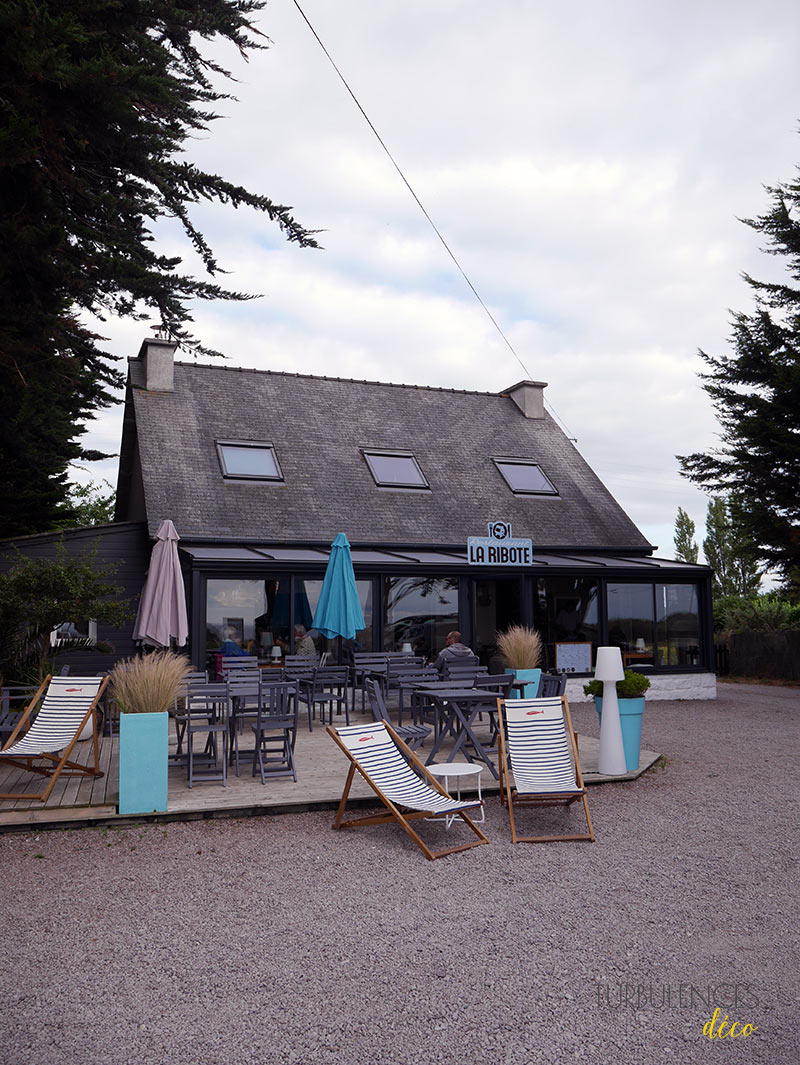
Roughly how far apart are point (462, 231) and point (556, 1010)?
30.1ft

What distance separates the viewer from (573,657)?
565 inches

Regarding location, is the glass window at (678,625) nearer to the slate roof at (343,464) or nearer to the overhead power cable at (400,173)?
the slate roof at (343,464)

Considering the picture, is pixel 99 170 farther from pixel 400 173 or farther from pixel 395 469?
pixel 395 469

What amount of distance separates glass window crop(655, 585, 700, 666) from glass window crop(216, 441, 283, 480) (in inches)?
285

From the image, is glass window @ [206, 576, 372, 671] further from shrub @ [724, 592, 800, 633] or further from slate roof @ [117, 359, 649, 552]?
shrub @ [724, 592, 800, 633]

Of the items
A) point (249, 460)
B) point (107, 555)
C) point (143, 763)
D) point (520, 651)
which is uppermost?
point (249, 460)

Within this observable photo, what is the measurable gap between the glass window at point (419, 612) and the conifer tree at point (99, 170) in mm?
7025

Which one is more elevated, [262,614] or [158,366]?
[158,366]

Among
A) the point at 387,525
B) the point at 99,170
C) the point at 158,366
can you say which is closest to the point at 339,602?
the point at 387,525

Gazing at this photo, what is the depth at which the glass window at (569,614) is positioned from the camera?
1443 cm

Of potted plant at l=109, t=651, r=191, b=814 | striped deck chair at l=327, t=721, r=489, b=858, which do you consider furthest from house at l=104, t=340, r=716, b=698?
striped deck chair at l=327, t=721, r=489, b=858

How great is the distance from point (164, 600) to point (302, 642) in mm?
2994

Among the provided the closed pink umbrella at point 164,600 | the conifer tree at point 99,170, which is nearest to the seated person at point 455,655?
the closed pink umbrella at point 164,600

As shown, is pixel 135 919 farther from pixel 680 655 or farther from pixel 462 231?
pixel 680 655
